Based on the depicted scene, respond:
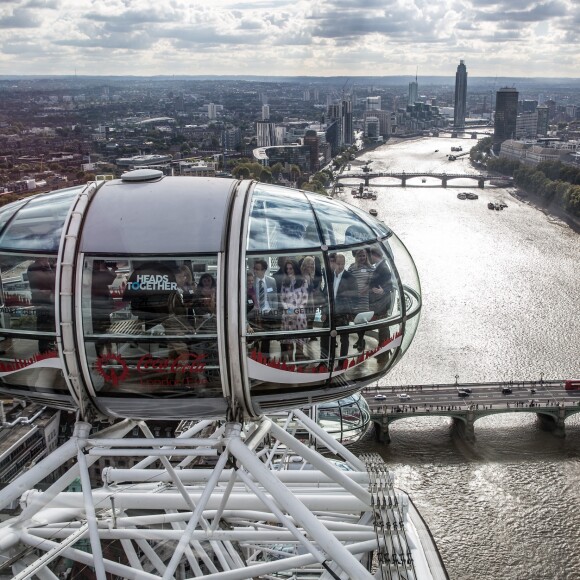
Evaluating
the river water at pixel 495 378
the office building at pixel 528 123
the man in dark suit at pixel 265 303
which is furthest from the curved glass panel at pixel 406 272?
the office building at pixel 528 123

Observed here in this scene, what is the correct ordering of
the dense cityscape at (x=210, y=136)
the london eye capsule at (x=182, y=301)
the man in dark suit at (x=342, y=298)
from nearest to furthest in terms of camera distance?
the london eye capsule at (x=182, y=301), the man in dark suit at (x=342, y=298), the dense cityscape at (x=210, y=136)

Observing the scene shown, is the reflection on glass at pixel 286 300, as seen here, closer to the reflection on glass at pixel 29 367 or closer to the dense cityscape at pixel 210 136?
the reflection on glass at pixel 29 367

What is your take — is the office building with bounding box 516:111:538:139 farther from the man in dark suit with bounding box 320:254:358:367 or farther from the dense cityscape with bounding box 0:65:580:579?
the man in dark suit with bounding box 320:254:358:367

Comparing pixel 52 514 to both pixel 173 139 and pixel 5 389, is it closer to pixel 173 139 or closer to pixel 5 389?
pixel 5 389

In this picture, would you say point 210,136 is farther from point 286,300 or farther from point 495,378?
point 286,300

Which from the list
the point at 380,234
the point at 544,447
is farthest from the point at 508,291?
the point at 380,234

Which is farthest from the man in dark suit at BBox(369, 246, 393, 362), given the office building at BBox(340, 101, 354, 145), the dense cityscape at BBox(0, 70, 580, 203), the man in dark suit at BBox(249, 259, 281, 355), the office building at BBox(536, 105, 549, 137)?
the office building at BBox(536, 105, 549, 137)
